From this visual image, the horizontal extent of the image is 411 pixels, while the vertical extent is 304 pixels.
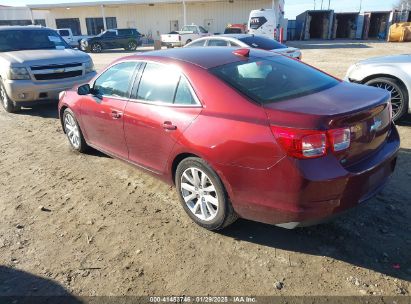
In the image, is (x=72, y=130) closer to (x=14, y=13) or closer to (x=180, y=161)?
(x=180, y=161)

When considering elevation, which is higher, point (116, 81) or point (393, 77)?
point (116, 81)

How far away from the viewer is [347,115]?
2682 mm

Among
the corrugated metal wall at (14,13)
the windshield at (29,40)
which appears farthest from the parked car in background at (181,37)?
the corrugated metal wall at (14,13)

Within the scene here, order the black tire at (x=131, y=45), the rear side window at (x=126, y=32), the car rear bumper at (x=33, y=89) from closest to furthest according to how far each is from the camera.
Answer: the car rear bumper at (x=33, y=89), the rear side window at (x=126, y=32), the black tire at (x=131, y=45)

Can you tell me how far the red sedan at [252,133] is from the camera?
8.71 feet

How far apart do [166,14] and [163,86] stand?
3731cm

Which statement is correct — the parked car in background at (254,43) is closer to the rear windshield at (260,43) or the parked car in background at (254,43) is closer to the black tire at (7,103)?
the rear windshield at (260,43)

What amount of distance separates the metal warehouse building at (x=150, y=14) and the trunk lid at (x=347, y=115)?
33.7 meters

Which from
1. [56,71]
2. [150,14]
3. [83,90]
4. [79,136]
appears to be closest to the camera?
[83,90]

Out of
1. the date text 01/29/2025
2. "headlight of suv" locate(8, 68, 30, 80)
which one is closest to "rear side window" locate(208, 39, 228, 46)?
"headlight of suv" locate(8, 68, 30, 80)

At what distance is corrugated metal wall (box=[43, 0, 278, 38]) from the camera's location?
118 feet

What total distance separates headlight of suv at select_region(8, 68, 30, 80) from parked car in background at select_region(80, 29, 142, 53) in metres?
23.2

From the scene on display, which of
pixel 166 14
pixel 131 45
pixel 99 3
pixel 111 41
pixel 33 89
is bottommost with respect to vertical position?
pixel 131 45

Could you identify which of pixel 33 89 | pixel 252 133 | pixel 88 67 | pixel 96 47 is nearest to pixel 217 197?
pixel 252 133
